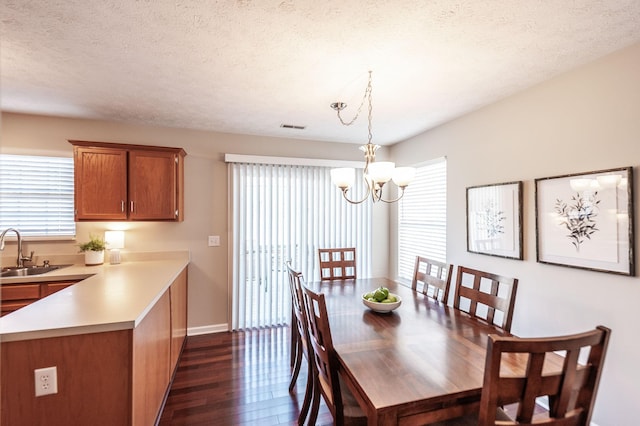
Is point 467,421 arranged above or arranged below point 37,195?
below

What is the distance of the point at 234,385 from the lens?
96.9 inches

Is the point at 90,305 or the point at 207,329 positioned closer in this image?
the point at 90,305

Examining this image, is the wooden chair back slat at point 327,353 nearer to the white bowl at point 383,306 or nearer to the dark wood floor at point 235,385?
the white bowl at point 383,306

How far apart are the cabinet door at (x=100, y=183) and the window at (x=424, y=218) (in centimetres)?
345

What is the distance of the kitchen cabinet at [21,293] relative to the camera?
2.41m

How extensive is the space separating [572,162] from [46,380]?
3.38 m

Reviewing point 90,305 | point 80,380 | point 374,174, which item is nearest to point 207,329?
point 90,305

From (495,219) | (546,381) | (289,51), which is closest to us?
(546,381)

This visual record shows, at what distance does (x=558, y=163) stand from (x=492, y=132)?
682mm

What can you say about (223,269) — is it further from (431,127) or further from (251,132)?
(431,127)

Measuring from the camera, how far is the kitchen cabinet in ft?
7.90

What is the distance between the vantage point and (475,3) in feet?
4.66

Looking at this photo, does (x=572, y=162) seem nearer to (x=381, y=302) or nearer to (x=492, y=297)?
(x=492, y=297)

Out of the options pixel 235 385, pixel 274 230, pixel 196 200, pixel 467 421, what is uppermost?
pixel 196 200
